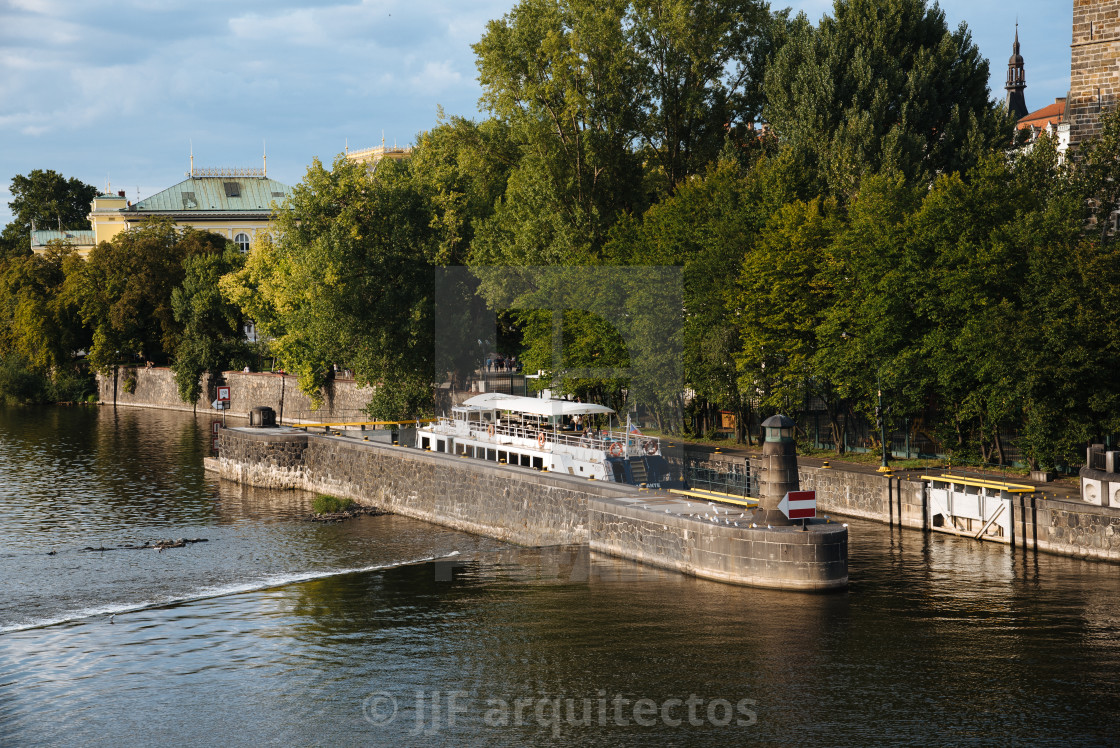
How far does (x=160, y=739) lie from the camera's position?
21281 mm

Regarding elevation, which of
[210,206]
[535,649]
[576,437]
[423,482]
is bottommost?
[535,649]

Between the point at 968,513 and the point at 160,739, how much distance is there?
2851 centimetres

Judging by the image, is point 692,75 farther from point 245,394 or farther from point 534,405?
point 245,394

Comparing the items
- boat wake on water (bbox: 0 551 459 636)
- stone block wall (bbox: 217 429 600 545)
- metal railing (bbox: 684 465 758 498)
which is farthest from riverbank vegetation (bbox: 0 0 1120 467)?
boat wake on water (bbox: 0 551 459 636)

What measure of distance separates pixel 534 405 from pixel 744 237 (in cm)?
1523

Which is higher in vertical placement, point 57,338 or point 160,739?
point 57,338

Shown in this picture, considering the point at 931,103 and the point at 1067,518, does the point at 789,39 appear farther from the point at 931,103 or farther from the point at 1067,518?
the point at 1067,518

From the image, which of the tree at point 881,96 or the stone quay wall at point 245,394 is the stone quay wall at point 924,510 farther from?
the stone quay wall at point 245,394

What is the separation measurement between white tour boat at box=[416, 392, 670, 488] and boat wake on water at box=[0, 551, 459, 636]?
6.80m

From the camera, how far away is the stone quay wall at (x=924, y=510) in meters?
33.4

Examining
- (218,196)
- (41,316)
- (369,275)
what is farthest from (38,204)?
(369,275)

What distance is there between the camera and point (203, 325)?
9675cm

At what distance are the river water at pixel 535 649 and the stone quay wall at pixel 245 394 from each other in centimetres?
4165

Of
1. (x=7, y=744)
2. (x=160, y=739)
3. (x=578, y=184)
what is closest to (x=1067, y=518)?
(x=160, y=739)
